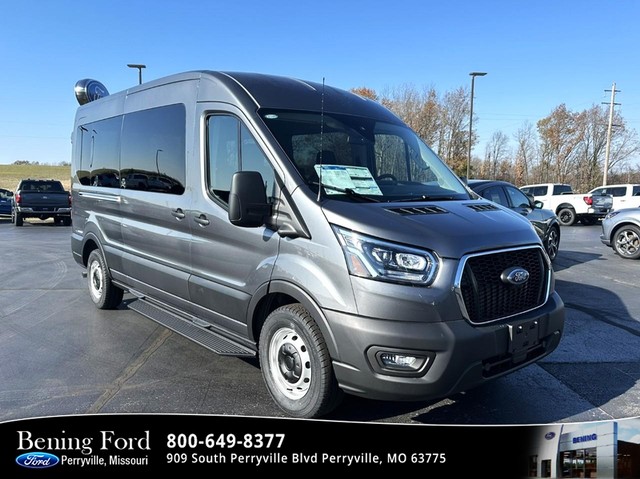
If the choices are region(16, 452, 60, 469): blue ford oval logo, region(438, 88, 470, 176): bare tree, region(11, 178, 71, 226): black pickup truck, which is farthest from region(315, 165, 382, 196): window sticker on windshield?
region(438, 88, 470, 176): bare tree

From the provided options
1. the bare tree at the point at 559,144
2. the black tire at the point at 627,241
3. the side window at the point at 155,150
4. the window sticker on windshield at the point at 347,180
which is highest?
the bare tree at the point at 559,144

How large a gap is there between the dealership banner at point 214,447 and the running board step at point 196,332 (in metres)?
1.23

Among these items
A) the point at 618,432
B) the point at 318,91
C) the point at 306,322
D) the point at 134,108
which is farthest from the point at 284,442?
the point at 134,108

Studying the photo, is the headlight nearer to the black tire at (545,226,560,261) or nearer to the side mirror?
the side mirror

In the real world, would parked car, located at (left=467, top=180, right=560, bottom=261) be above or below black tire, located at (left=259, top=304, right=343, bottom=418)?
above

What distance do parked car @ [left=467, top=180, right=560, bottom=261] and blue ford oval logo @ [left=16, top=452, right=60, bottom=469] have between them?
7949 mm

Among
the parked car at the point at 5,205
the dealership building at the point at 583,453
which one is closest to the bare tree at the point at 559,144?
the parked car at the point at 5,205

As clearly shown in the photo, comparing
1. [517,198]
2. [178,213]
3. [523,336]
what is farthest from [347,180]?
[517,198]

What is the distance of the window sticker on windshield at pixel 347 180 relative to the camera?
3.47 metres

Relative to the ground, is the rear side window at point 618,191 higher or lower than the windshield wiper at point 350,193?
higher

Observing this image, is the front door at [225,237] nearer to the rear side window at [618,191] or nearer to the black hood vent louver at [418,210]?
the black hood vent louver at [418,210]

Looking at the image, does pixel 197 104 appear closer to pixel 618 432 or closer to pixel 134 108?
pixel 134 108

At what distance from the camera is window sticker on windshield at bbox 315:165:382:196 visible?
11.4 feet

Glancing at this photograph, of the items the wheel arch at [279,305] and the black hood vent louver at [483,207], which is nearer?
the wheel arch at [279,305]
